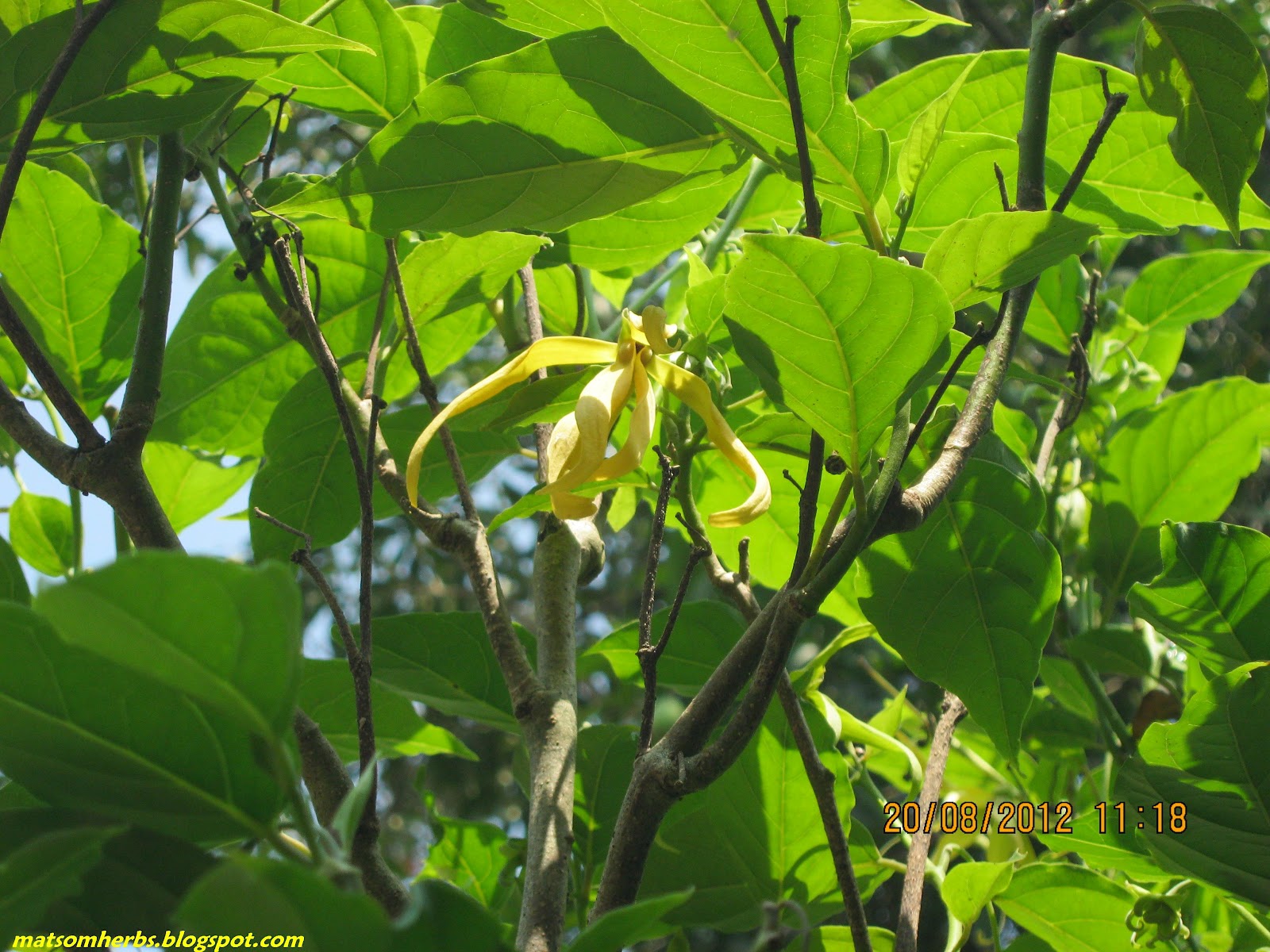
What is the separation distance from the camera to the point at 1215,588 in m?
0.66

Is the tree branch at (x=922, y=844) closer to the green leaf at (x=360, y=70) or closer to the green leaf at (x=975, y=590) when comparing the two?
the green leaf at (x=975, y=590)

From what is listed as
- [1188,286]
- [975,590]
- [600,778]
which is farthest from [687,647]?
[1188,286]

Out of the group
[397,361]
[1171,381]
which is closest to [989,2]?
[1171,381]

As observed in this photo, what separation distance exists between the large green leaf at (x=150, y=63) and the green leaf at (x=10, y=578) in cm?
23

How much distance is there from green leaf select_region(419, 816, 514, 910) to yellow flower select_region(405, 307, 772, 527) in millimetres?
452

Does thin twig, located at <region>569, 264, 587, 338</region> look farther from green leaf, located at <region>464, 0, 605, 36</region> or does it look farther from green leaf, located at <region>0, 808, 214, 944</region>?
green leaf, located at <region>0, 808, 214, 944</region>

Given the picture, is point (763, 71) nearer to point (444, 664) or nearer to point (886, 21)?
point (886, 21)

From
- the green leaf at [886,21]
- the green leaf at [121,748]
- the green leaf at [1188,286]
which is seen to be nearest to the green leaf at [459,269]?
the green leaf at [886,21]

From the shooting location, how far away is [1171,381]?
257cm

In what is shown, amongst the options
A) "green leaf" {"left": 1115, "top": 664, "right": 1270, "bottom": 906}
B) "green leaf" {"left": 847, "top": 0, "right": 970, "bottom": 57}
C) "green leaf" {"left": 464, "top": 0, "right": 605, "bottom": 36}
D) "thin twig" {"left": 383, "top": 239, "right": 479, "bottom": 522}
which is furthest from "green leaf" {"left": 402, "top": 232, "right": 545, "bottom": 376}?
"green leaf" {"left": 1115, "top": 664, "right": 1270, "bottom": 906}

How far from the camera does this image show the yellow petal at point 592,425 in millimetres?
440

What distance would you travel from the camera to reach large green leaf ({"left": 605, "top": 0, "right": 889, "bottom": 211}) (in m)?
0.51

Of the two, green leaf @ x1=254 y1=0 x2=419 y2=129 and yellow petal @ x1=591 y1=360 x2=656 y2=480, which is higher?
green leaf @ x1=254 y1=0 x2=419 y2=129
